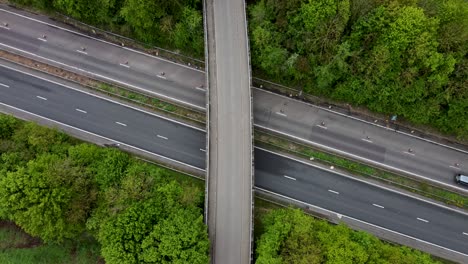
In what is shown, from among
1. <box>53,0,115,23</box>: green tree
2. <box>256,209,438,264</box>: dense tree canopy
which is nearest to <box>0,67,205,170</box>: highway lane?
<box>53,0,115,23</box>: green tree

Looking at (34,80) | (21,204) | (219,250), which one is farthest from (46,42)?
(219,250)

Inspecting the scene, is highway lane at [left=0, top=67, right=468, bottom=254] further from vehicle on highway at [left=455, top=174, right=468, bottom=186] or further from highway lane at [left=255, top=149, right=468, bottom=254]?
vehicle on highway at [left=455, top=174, right=468, bottom=186]

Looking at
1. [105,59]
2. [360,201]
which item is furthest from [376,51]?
[105,59]

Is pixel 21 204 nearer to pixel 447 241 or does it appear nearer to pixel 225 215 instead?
pixel 225 215

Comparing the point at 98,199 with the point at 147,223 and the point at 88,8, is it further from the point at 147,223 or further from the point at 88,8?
the point at 88,8

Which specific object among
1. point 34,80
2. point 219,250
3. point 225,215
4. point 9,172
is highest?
point 34,80
